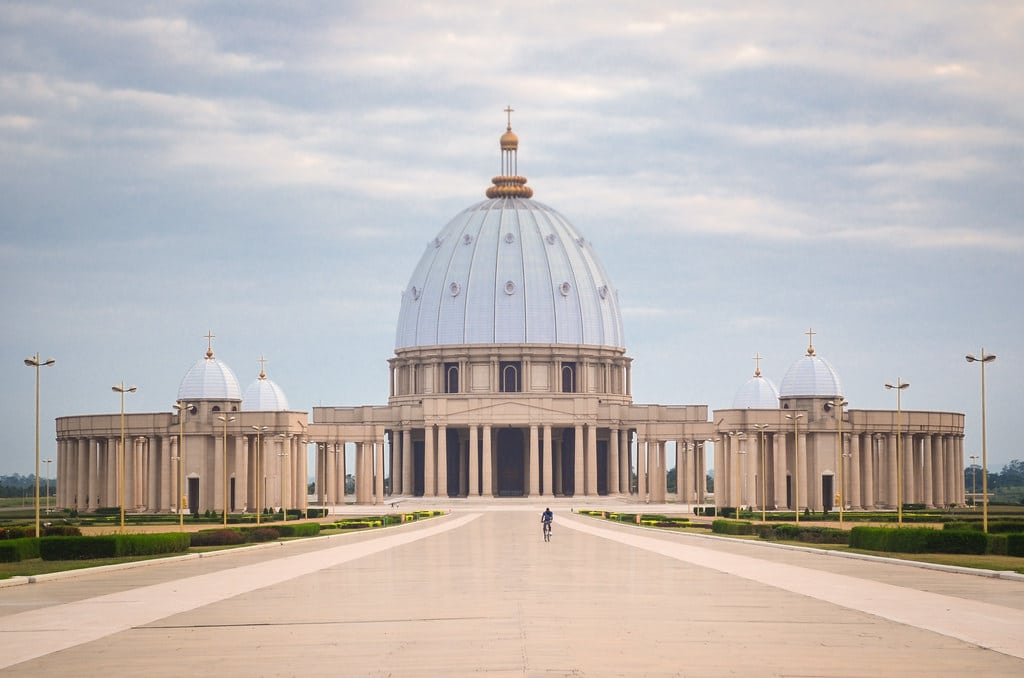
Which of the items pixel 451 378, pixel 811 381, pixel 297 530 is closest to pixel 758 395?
pixel 811 381

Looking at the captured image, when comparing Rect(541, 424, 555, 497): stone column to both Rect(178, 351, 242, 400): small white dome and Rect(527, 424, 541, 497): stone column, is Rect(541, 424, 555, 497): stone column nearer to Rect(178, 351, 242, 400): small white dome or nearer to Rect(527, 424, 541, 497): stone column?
Rect(527, 424, 541, 497): stone column

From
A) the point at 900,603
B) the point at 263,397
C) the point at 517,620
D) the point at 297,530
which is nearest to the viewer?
the point at 517,620

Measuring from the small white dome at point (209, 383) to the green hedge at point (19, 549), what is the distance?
226 feet

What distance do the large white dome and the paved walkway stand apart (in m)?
100

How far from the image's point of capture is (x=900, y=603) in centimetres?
2662

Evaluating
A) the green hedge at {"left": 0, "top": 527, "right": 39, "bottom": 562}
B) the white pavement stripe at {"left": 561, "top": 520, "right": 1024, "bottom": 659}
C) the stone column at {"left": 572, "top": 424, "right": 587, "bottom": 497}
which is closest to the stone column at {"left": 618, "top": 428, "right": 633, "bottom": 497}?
the stone column at {"left": 572, "top": 424, "right": 587, "bottom": 497}

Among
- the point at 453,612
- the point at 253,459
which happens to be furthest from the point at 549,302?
the point at 453,612

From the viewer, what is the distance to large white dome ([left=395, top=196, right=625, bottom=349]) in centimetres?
14100

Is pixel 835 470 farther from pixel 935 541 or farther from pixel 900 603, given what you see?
pixel 900 603

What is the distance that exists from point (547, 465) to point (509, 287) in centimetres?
2089

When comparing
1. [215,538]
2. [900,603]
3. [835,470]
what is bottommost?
[215,538]

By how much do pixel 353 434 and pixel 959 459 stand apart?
48605 mm

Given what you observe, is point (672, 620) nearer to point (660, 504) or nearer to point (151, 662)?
point (151, 662)

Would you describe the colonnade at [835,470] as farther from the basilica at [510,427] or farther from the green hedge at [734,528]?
the green hedge at [734,528]
